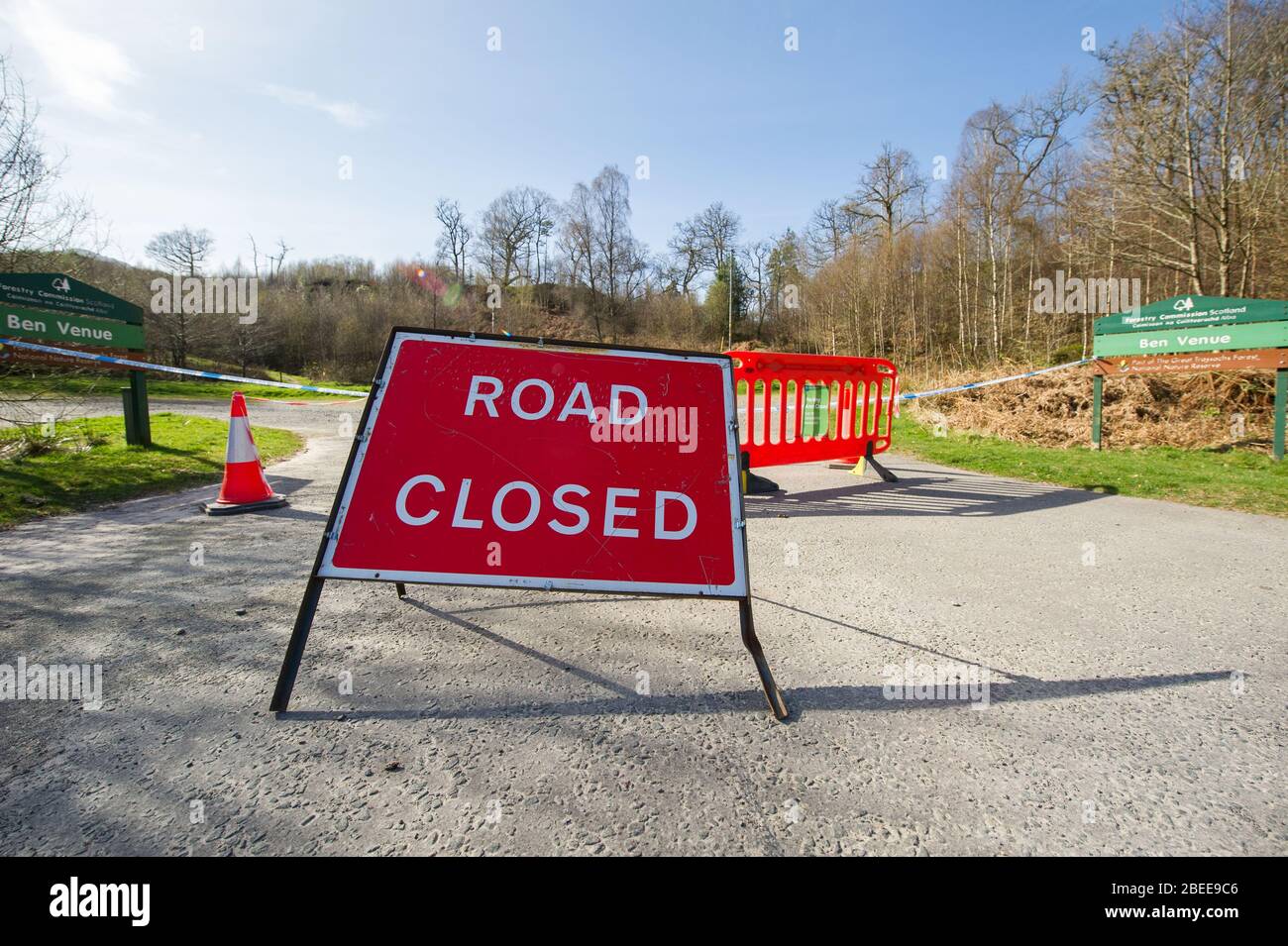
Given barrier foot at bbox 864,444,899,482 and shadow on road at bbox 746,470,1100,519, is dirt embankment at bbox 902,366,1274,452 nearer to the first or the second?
shadow on road at bbox 746,470,1100,519

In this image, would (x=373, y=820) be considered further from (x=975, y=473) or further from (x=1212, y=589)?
(x=975, y=473)

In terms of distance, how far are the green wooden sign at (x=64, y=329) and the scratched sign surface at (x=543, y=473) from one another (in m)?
8.81

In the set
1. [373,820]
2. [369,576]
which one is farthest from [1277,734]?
[369,576]

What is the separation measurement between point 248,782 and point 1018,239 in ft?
107

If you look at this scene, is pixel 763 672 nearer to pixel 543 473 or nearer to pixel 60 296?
pixel 543 473

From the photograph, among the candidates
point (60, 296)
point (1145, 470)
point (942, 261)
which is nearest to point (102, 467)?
point (60, 296)

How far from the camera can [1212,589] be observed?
3.94 meters

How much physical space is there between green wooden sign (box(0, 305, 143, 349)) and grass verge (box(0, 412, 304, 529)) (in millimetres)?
1759

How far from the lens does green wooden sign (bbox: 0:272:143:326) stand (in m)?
7.87

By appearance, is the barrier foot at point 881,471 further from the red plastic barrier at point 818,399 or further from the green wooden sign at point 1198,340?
the green wooden sign at point 1198,340

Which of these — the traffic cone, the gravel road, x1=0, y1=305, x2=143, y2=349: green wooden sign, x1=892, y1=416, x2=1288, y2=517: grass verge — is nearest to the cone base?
the traffic cone

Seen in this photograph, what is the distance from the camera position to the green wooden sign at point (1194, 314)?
28.2ft

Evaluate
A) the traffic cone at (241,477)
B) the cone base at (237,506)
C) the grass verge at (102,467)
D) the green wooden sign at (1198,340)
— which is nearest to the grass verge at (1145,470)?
the green wooden sign at (1198,340)
